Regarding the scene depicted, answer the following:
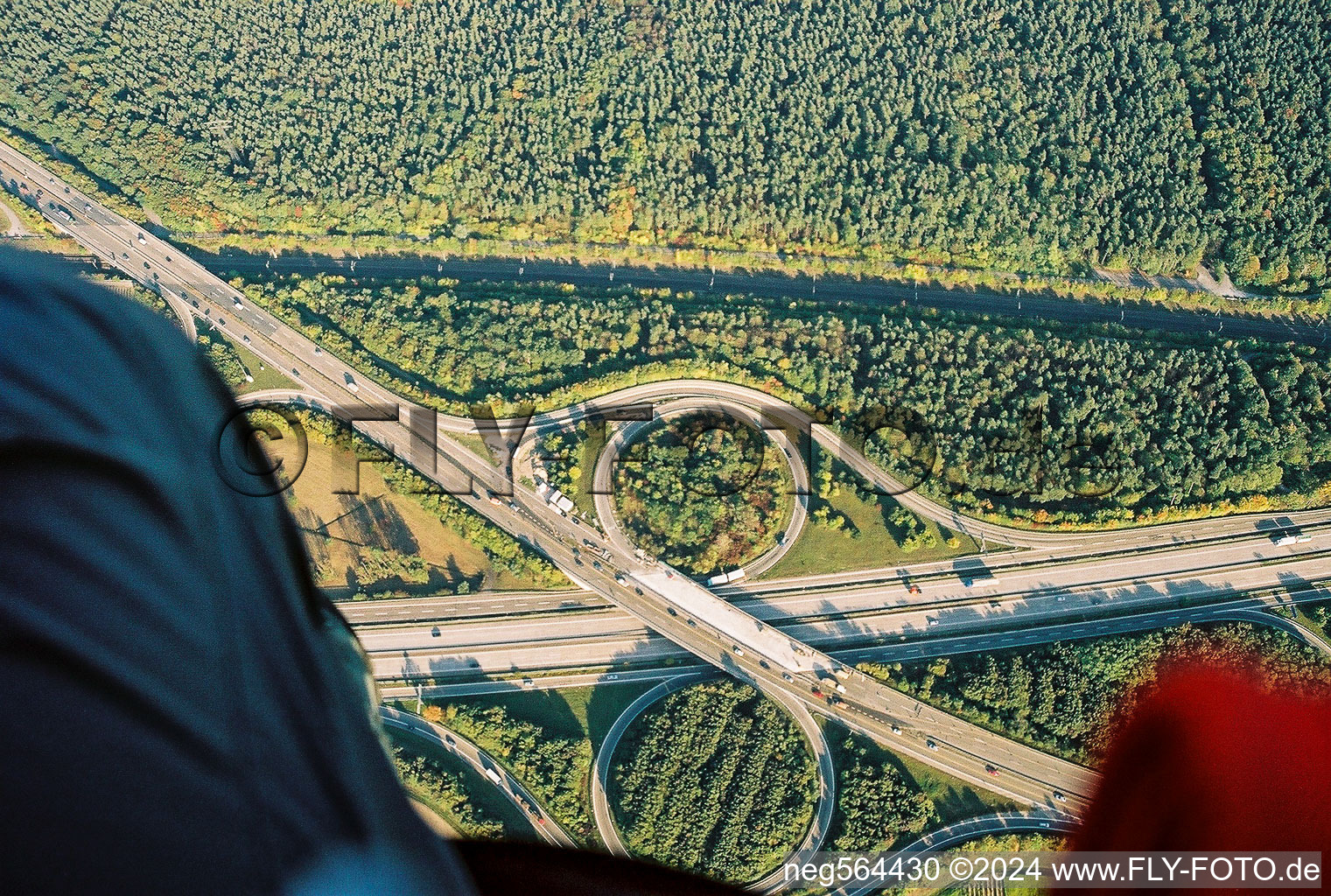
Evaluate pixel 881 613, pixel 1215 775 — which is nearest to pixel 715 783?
pixel 881 613

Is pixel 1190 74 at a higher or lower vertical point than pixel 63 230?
higher

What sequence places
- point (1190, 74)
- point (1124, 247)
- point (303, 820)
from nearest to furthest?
point (303, 820) → point (1124, 247) → point (1190, 74)

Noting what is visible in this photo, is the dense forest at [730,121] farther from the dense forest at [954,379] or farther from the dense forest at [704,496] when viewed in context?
the dense forest at [704,496]

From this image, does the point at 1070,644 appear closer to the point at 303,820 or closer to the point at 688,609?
the point at 688,609

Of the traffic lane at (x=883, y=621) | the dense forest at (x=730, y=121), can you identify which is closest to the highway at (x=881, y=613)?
the traffic lane at (x=883, y=621)

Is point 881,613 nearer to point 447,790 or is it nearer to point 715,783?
point 715,783

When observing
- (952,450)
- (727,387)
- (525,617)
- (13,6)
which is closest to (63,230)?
(13,6)

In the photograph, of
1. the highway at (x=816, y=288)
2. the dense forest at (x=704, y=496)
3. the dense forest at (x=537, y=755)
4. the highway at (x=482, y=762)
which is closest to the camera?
the dense forest at (x=537, y=755)

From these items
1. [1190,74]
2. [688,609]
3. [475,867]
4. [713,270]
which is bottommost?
[475,867]
